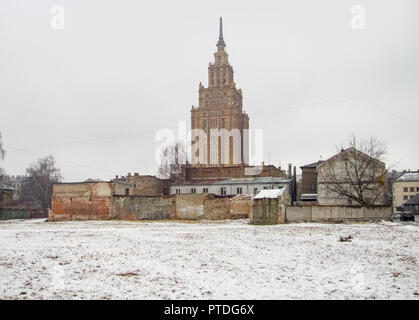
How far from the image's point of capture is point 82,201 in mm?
42344

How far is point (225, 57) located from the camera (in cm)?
11450

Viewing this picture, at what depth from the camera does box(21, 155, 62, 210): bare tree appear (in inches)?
2968

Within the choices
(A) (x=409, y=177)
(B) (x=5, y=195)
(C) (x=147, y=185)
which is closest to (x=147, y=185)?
(C) (x=147, y=185)

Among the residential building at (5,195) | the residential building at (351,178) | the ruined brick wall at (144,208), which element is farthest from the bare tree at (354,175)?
the residential building at (5,195)

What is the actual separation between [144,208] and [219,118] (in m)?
69.6

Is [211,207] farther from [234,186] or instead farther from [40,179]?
[40,179]

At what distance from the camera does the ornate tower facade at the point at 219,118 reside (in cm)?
10738

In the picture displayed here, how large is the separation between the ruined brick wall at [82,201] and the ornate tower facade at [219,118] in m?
63.2

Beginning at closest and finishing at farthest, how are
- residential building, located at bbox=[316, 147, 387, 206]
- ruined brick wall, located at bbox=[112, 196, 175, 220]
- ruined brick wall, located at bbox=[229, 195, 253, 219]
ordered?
ruined brick wall, located at bbox=[229, 195, 253, 219] < ruined brick wall, located at bbox=[112, 196, 175, 220] < residential building, located at bbox=[316, 147, 387, 206]

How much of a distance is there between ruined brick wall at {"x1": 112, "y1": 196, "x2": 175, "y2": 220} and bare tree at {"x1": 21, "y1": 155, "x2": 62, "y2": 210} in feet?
120

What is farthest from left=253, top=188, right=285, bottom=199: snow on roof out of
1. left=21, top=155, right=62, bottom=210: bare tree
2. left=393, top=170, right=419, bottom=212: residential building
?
left=393, top=170, right=419, bottom=212: residential building

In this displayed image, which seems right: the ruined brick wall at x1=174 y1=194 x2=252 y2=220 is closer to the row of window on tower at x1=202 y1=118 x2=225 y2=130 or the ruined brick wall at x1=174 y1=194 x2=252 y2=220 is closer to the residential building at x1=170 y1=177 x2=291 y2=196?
the residential building at x1=170 y1=177 x2=291 y2=196
